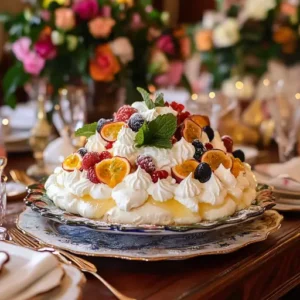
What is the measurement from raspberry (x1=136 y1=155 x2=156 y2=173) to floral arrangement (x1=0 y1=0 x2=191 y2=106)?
3.39 feet

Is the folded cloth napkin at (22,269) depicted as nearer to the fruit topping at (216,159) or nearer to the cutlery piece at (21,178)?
the fruit topping at (216,159)

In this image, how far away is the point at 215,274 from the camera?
3.47 feet

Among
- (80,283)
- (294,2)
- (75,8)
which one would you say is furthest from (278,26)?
(80,283)

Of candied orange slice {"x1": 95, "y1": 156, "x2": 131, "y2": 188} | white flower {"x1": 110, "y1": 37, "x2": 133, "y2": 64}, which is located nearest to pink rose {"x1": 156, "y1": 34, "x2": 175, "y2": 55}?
white flower {"x1": 110, "y1": 37, "x2": 133, "y2": 64}

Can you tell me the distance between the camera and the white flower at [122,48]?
2.18 m

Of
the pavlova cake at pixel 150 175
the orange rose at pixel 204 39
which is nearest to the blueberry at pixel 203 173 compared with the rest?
the pavlova cake at pixel 150 175

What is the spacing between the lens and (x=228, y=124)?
2316 millimetres

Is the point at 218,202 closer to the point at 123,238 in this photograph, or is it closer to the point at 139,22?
the point at 123,238

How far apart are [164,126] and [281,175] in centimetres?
45

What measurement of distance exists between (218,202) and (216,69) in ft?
6.25

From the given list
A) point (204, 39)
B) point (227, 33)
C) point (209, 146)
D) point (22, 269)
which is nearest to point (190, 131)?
point (209, 146)

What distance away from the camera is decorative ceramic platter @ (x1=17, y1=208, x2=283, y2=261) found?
107 cm

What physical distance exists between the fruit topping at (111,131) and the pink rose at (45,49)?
3.23ft

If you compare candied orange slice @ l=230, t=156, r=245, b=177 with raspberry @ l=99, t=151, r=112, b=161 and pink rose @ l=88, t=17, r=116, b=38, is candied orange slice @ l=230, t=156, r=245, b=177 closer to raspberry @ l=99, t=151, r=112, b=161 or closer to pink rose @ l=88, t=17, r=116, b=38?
raspberry @ l=99, t=151, r=112, b=161
